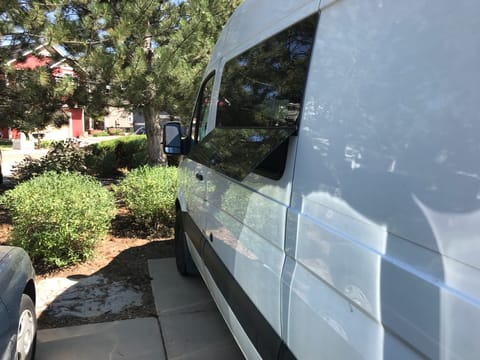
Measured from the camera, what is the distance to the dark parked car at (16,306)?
7.37 ft

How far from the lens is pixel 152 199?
19.2 feet

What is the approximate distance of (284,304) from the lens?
1.77 meters

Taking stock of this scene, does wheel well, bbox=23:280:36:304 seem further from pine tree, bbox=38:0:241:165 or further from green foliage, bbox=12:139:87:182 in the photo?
green foliage, bbox=12:139:87:182

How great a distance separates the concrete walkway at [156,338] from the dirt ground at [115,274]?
16 centimetres

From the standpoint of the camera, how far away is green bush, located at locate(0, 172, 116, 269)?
14.6 ft

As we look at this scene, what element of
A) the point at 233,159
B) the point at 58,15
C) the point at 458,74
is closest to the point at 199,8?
the point at 58,15

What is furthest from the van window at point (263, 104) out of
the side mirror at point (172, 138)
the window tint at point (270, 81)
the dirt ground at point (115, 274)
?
the dirt ground at point (115, 274)

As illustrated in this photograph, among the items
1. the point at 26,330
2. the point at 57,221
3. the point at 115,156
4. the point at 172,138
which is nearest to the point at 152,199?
the point at 57,221

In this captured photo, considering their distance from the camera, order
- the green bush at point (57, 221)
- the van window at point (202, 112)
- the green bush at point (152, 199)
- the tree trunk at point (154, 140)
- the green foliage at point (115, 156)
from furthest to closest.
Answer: the green foliage at point (115, 156)
the tree trunk at point (154, 140)
the green bush at point (152, 199)
the green bush at point (57, 221)
the van window at point (202, 112)

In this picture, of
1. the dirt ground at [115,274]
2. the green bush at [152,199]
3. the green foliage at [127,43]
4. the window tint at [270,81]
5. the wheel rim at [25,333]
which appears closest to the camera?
the window tint at [270,81]

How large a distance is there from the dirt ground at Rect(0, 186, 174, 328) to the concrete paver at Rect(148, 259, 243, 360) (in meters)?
0.15

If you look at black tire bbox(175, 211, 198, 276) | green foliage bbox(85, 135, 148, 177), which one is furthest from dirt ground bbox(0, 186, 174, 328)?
green foliage bbox(85, 135, 148, 177)

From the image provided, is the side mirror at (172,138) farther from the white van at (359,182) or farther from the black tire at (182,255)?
the white van at (359,182)

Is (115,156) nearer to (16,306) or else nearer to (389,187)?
(16,306)
